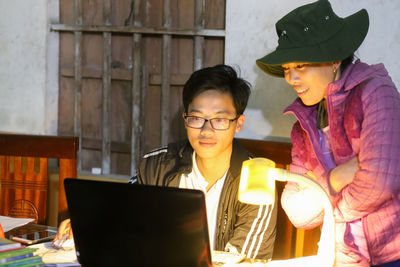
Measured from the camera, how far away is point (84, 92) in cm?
290

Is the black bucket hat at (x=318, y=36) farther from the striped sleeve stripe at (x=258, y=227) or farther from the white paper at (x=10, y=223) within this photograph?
the white paper at (x=10, y=223)

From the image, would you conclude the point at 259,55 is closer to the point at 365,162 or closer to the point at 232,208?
the point at 232,208

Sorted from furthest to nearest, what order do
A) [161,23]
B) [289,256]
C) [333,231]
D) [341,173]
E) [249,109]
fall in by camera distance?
[161,23] < [249,109] < [289,256] < [341,173] < [333,231]

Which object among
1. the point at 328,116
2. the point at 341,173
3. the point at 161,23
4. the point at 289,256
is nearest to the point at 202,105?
the point at 328,116

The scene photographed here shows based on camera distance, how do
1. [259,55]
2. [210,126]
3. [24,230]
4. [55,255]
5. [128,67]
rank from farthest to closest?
1. [128,67]
2. [259,55]
3. [210,126]
4. [24,230]
5. [55,255]

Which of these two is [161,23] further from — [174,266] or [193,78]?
[174,266]

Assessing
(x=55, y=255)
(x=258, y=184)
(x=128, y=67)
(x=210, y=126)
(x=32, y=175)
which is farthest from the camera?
(x=128, y=67)

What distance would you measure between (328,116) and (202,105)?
54cm

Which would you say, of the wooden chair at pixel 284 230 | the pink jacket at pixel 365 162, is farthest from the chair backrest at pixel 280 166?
the pink jacket at pixel 365 162

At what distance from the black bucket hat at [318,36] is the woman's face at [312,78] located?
0.05 m

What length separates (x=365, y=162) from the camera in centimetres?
137

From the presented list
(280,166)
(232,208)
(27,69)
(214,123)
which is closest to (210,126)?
(214,123)

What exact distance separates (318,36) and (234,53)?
1.02 m

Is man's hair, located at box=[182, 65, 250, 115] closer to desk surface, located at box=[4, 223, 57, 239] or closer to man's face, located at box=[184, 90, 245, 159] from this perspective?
man's face, located at box=[184, 90, 245, 159]
